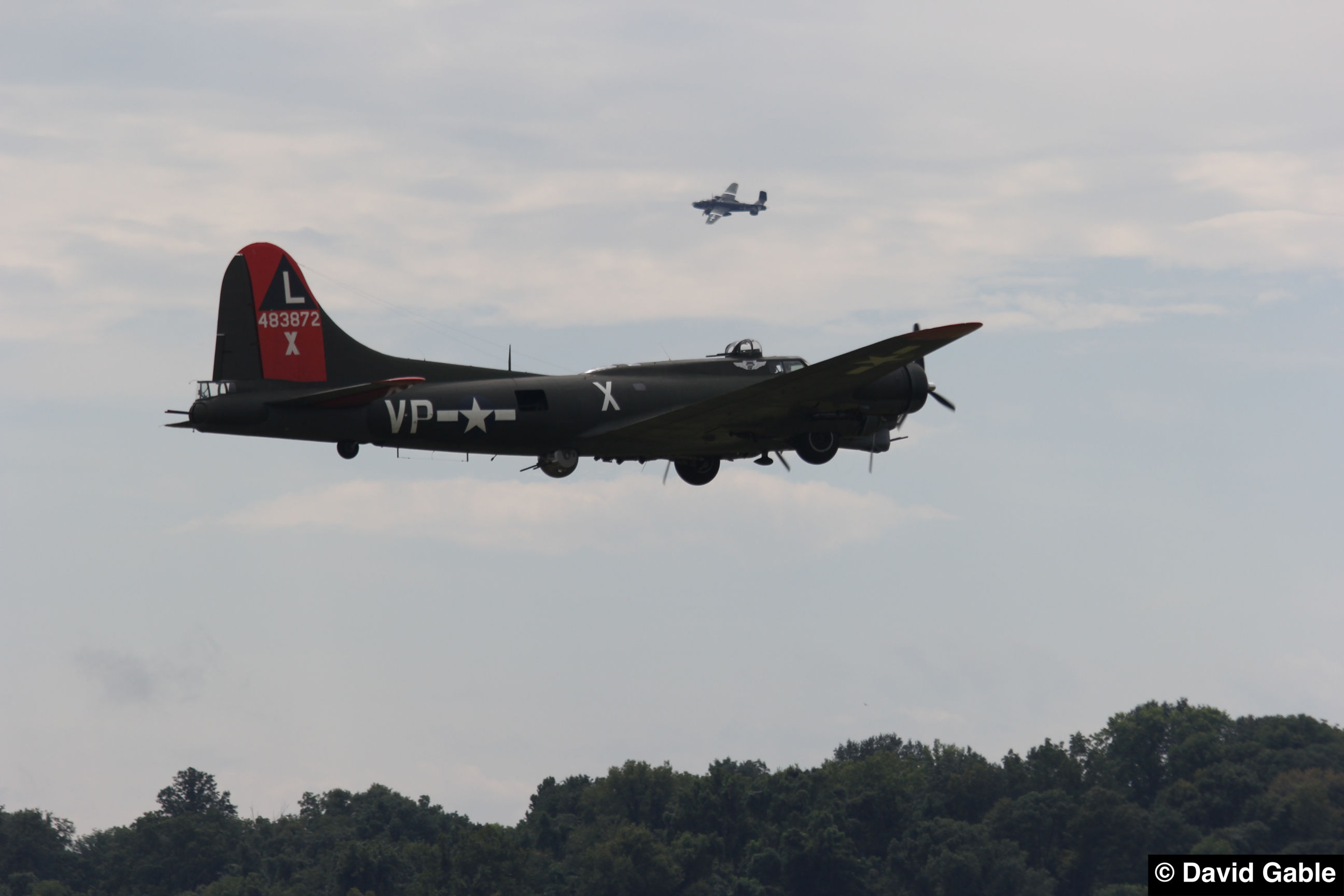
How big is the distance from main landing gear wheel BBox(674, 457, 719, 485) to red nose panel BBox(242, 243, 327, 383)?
38.1ft

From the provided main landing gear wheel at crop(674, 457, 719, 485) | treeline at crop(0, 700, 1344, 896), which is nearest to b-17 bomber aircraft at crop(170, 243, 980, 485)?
main landing gear wheel at crop(674, 457, 719, 485)

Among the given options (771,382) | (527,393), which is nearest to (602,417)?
(527,393)

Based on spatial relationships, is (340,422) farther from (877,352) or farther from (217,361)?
(877,352)

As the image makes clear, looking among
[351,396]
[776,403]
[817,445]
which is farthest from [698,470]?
[351,396]

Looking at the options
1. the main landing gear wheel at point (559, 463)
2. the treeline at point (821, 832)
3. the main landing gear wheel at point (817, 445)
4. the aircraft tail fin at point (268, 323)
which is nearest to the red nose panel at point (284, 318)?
the aircraft tail fin at point (268, 323)

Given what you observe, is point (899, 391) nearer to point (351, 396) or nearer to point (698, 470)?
point (698, 470)

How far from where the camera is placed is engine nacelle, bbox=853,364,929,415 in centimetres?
4650

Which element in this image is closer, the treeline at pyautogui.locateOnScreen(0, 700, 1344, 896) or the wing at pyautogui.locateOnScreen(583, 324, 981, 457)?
the wing at pyautogui.locateOnScreen(583, 324, 981, 457)

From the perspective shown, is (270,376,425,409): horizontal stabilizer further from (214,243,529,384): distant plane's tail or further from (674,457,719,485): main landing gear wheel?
(674,457,719,485): main landing gear wheel

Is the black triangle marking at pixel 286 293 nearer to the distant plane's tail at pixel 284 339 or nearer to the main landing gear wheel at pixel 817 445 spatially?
the distant plane's tail at pixel 284 339

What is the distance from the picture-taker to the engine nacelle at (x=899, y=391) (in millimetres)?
46500

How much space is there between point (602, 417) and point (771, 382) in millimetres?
5030

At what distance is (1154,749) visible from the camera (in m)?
186

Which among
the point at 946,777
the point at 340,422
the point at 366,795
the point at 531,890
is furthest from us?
the point at 366,795
